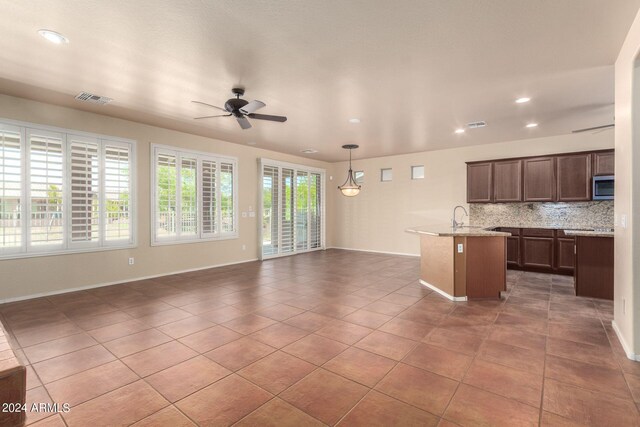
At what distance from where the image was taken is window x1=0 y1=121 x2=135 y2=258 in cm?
420

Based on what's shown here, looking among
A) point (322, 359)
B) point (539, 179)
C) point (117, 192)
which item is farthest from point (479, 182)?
point (117, 192)

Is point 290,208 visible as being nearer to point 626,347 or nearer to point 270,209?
point 270,209

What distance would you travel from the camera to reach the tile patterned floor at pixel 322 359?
198cm

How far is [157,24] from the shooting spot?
2.55 metres

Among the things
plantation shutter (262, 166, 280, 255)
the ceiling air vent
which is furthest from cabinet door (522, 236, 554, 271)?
the ceiling air vent

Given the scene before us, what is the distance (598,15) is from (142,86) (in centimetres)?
465

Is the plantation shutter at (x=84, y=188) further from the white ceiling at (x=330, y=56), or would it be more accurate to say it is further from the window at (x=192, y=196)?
the window at (x=192, y=196)

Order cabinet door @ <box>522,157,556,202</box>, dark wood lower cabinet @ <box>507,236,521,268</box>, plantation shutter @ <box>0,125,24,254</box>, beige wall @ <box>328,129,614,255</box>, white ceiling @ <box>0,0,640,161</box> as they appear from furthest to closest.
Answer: beige wall @ <box>328,129,614,255</box>, dark wood lower cabinet @ <box>507,236,521,268</box>, cabinet door @ <box>522,157,556,202</box>, plantation shutter @ <box>0,125,24,254</box>, white ceiling @ <box>0,0,640,161</box>

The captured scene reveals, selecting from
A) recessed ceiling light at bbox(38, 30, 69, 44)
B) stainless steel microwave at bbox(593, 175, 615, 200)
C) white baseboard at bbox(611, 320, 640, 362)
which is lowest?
white baseboard at bbox(611, 320, 640, 362)

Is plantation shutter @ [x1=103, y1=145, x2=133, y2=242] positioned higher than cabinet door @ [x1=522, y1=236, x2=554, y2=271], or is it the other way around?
plantation shutter @ [x1=103, y1=145, x2=133, y2=242]

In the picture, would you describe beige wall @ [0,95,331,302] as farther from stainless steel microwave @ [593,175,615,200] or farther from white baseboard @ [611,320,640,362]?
stainless steel microwave @ [593,175,615,200]

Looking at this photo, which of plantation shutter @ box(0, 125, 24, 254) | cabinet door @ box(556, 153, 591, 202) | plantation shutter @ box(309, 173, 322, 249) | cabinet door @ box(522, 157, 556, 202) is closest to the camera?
plantation shutter @ box(0, 125, 24, 254)

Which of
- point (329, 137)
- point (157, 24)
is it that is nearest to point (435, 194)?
point (329, 137)

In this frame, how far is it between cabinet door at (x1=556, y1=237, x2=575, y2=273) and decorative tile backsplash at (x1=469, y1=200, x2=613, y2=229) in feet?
1.83
